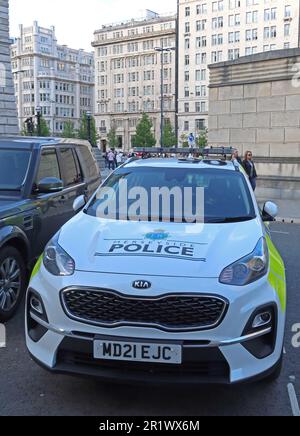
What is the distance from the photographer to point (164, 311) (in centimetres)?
316

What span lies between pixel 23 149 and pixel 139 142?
88670 mm

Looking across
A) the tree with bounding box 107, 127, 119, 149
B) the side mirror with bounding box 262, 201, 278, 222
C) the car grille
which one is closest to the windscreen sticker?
the car grille

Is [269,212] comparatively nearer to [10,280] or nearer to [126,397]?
[126,397]

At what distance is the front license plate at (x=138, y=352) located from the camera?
3082 millimetres

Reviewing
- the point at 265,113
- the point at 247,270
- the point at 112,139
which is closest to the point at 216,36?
the point at 112,139

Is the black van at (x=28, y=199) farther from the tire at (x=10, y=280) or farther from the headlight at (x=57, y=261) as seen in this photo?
the headlight at (x=57, y=261)

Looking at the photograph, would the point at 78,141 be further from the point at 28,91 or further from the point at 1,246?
the point at 28,91

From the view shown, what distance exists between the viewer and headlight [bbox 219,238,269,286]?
10.8 ft

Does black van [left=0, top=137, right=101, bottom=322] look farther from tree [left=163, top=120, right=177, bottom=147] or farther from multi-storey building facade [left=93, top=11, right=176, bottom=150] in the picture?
multi-storey building facade [left=93, top=11, right=176, bottom=150]

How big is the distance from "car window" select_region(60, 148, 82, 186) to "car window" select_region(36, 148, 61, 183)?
26 cm

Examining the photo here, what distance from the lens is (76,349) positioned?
10.5 feet

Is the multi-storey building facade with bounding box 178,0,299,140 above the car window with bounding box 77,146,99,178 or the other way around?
above

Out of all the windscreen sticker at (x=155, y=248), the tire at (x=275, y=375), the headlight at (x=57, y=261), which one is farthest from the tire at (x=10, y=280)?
the tire at (x=275, y=375)
